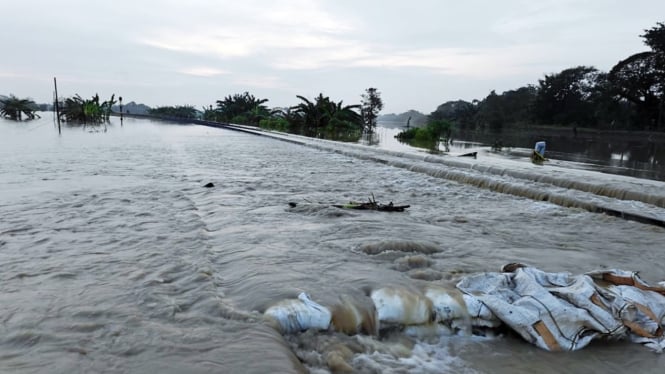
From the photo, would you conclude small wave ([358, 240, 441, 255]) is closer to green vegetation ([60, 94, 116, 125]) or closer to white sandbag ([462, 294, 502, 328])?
white sandbag ([462, 294, 502, 328])

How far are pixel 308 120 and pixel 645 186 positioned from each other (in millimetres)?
22877

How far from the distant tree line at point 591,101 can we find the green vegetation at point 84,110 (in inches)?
1247

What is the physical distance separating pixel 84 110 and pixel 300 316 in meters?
40.4

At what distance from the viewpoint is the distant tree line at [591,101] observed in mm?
34156

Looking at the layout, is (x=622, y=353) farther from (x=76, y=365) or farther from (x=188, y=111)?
(x=188, y=111)

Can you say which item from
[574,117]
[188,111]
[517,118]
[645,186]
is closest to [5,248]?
[645,186]

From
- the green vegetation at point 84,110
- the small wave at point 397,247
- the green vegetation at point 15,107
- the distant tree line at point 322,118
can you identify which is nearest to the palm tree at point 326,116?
the distant tree line at point 322,118

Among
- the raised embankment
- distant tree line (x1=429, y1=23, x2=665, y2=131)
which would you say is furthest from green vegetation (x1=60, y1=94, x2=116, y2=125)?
the raised embankment

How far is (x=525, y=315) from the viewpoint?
2.55 metres

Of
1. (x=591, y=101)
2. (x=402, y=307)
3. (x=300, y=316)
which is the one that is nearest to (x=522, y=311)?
(x=402, y=307)

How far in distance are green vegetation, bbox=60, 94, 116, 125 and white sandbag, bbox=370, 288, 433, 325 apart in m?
39.4

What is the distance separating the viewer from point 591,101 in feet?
136

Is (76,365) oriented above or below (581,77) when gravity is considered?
below

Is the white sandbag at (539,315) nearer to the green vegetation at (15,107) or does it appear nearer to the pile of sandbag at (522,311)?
the pile of sandbag at (522,311)
